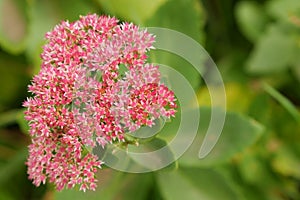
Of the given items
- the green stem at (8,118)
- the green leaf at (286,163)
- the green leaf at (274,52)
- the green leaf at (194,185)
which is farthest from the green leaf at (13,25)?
the green leaf at (286,163)

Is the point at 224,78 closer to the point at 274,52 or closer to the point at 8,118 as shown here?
the point at 274,52

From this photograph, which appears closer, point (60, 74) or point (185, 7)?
point (60, 74)

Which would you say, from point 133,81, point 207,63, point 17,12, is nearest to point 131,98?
point 133,81

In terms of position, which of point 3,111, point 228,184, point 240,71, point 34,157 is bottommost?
point 34,157

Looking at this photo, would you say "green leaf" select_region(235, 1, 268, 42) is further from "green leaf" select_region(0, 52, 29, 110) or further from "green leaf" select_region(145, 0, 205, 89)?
"green leaf" select_region(0, 52, 29, 110)

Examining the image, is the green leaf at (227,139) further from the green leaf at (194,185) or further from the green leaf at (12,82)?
the green leaf at (12,82)

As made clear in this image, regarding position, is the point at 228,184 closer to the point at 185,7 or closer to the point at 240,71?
the point at 185,7
